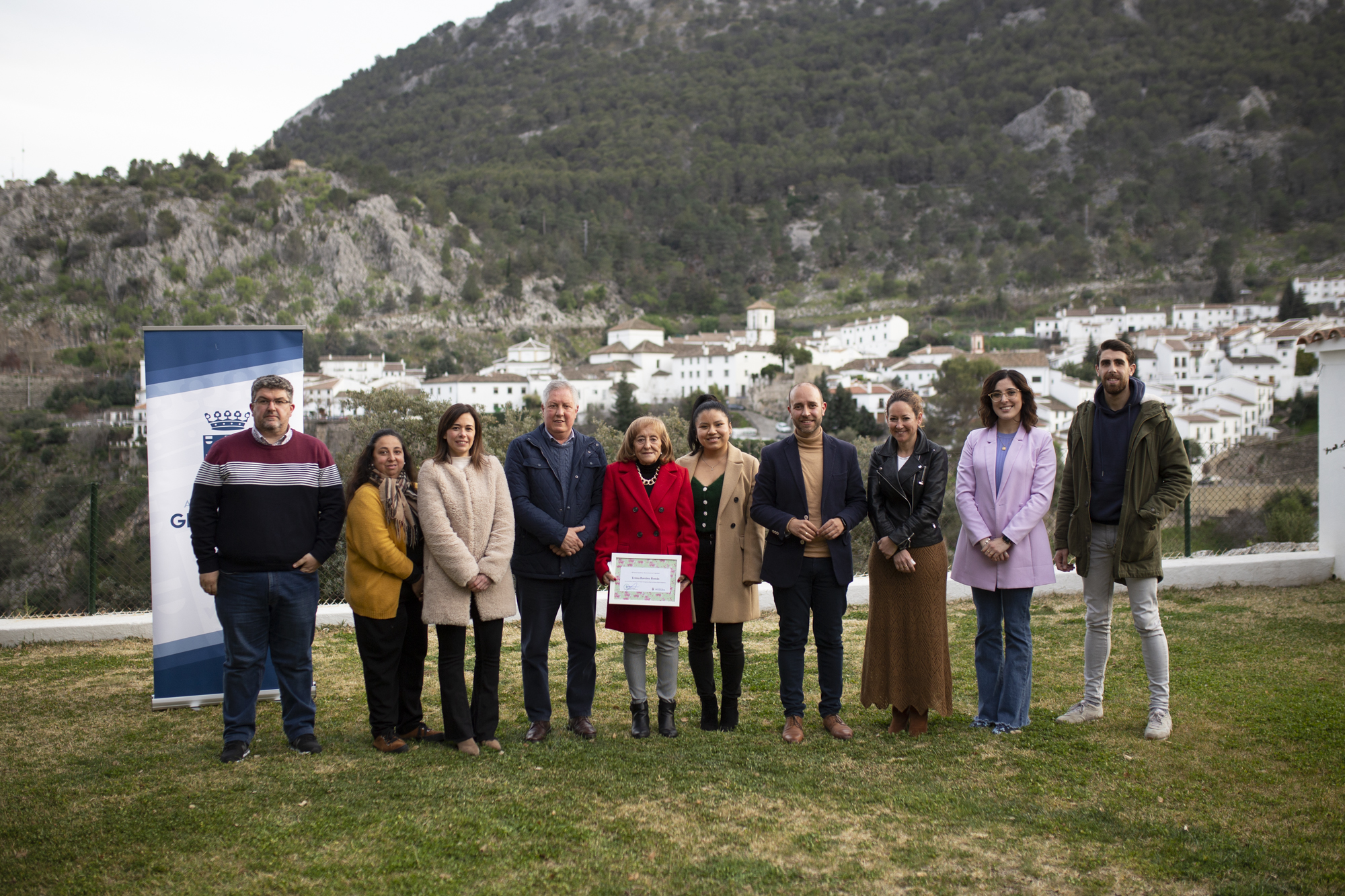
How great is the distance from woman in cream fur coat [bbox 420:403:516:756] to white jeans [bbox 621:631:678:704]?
2.02 feet

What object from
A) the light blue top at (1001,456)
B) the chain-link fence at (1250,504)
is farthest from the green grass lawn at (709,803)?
the chain-link fence at (1250,504)

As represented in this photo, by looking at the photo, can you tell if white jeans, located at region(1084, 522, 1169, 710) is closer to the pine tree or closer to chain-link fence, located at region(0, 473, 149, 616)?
chain-link fence, located at region(0, 473, 149, 616)

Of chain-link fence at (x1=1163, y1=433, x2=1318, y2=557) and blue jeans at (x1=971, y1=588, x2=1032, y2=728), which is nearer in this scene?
blue jeans at (x1=971, y1=588, x2=1032, y2=728)

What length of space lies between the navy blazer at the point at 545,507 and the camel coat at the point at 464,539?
9 cm

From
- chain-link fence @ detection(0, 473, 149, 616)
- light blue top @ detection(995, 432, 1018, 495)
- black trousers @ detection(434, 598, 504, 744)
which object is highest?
light blue top @ detection(995, 432, 1018, 495)

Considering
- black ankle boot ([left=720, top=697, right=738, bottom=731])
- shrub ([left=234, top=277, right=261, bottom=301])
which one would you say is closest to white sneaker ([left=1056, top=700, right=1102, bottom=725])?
black ankle boot ([left=720, top=697, right=738, bottom=731])

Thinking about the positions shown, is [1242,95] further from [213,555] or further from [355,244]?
[213,555]

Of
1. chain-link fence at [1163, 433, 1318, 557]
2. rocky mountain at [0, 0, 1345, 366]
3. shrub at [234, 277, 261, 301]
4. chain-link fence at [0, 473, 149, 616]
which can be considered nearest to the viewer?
chain-link fence at [1163, 433, 1318, 557]

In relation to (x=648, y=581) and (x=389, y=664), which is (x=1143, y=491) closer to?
(x=648, y=581)

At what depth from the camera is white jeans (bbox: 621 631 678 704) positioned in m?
4.19

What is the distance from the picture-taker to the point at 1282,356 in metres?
56.6

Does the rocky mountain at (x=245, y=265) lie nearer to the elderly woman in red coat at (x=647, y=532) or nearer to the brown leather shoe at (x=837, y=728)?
the elderly woman in red coat at (x=647, y=532)

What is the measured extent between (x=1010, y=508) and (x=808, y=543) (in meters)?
0.99

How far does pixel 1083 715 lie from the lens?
4.18 meters
